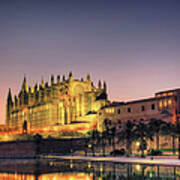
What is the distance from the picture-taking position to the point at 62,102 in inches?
5217

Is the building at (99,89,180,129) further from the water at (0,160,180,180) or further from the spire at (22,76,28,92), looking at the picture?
the spire at (22,76,28,92)

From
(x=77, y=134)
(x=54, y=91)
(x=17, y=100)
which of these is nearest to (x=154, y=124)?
(x=77, y=134)

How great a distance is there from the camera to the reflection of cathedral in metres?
130

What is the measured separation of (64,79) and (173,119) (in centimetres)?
6262

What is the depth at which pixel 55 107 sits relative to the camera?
133 m

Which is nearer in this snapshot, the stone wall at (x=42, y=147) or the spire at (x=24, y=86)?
the stone wall at (x=42, y=147)

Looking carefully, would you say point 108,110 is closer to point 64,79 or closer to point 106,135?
point 106,135

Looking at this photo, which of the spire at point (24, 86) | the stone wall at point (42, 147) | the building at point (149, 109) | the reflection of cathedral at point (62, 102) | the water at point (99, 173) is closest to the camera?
the water at point (99, 173)

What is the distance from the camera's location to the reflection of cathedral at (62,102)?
129875 mm

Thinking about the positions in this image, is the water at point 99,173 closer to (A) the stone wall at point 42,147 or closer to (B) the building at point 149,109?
(B) the building at point 149,109

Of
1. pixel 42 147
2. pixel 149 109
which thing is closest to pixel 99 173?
pixel 42 147

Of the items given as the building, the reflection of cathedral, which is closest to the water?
the building

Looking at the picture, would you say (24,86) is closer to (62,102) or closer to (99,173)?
(62,102)

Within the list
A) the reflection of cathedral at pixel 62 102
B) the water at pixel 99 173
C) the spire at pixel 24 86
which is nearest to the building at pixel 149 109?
the reflection of cathedral at pixel 62 102
